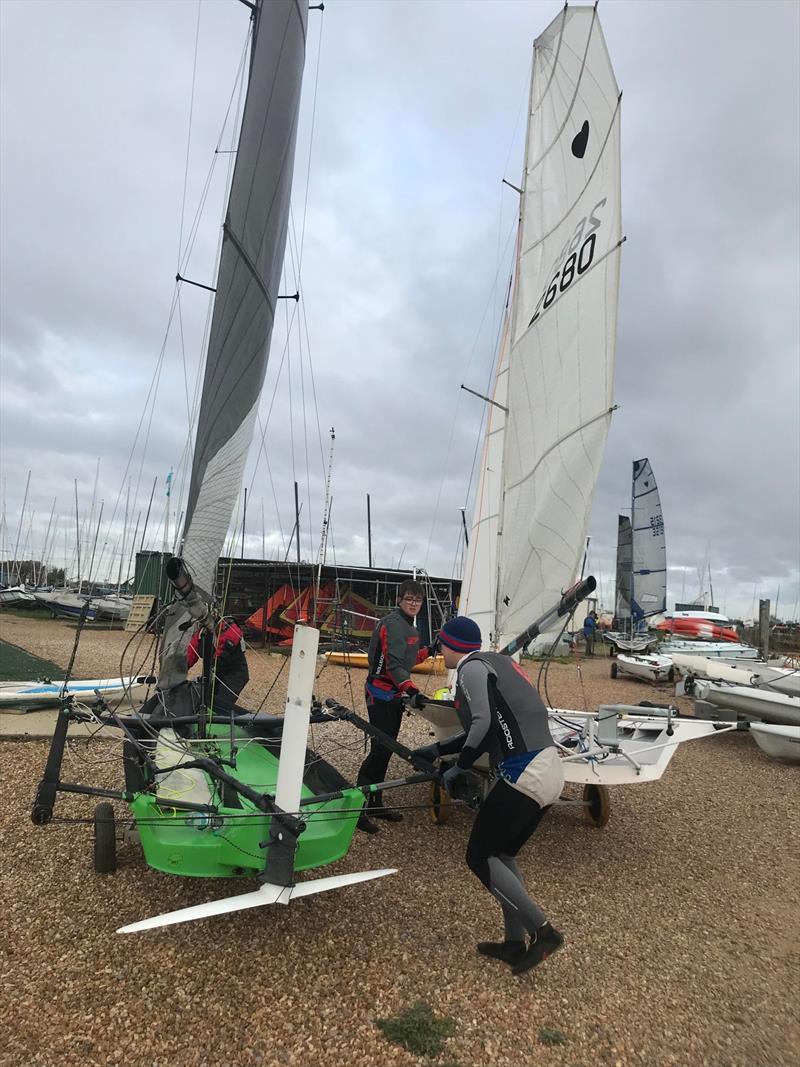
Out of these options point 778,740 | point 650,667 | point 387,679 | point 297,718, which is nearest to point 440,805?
point 387,679

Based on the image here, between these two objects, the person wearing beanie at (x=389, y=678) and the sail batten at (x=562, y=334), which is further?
the sail batten at (x=562, y=334)

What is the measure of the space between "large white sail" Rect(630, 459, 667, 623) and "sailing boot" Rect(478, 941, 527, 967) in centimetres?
2088

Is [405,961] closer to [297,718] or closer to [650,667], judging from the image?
[297,718]

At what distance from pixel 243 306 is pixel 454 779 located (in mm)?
3794

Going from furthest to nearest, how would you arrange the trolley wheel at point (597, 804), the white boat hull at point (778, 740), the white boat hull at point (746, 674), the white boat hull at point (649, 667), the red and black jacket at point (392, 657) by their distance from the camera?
the white boat hull at point (649, 667), the white boat hull at point (746, 674), the white boat hull at point (778, 740), the trolley wheel at point (597, 804), the red and black jacket at point (392, 657)

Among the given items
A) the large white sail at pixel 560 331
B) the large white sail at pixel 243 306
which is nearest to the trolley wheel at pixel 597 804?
the large white sail at pixel 560 331

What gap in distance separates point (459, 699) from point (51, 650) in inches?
565

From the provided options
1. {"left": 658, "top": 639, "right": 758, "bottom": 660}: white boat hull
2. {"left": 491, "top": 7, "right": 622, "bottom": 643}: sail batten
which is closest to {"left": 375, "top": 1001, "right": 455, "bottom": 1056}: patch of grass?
{"left": 491, "top": 7, "right": 622, "bottom": 643}: sail batten

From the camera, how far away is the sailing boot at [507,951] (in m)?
2.87

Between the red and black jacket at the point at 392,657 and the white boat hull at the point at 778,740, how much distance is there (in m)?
5.24

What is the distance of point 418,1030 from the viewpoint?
2.39 metres

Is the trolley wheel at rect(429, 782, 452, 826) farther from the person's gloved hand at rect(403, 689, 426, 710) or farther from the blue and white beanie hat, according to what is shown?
the blue and white beanie hat

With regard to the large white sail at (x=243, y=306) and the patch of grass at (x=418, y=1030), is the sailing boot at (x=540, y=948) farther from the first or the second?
the large white sail at (x=243, y=306)

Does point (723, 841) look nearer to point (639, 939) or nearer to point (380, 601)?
point (639, 939)
